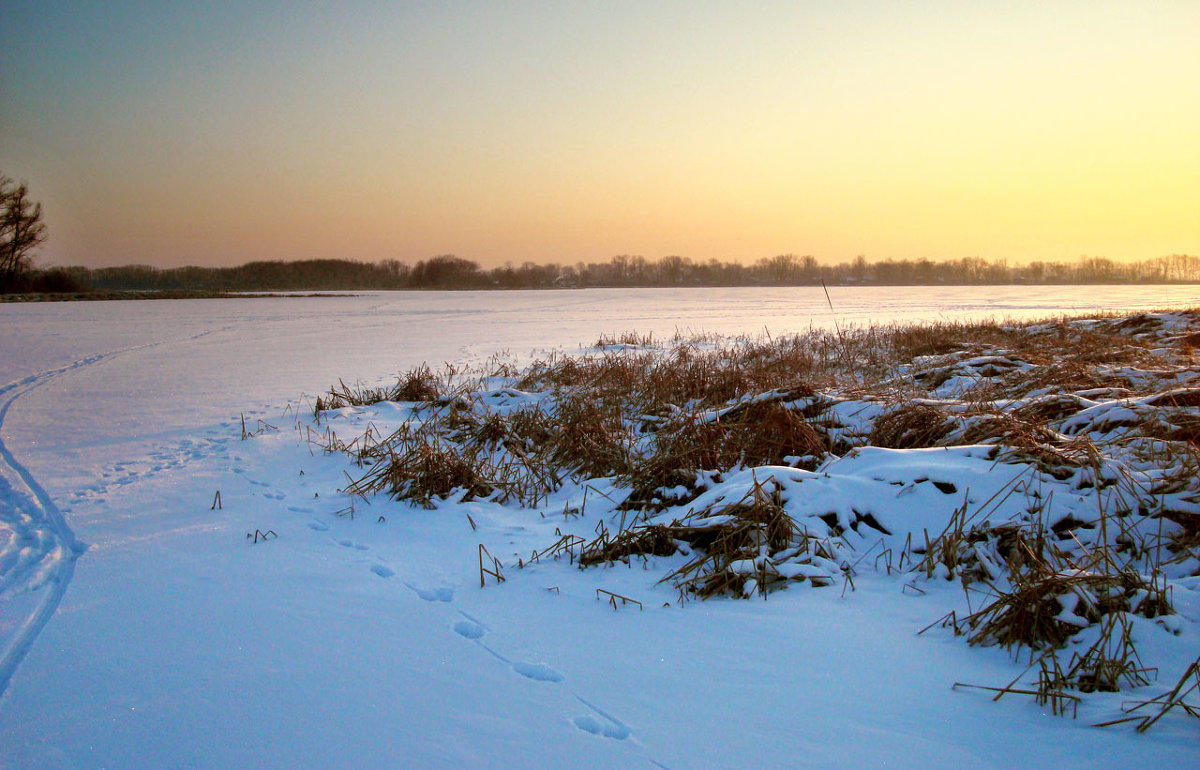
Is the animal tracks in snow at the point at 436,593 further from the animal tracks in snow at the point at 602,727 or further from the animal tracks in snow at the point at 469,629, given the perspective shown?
the animal tracks in snow at the point at 602,727

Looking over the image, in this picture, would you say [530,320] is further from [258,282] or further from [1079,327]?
[258,282]

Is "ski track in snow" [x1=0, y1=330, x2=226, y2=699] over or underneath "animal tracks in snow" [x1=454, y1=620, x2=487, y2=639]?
over

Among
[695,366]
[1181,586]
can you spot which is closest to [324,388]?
[695,366]

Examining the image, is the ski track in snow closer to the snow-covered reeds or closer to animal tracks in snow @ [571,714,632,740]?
the snow-covered reeds

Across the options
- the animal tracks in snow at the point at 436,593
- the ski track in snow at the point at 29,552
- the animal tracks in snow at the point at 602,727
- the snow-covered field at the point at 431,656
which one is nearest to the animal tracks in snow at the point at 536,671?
the snow-covered field at the point at 431,656

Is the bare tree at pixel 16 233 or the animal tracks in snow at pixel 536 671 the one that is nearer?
the animal tracks in snow at pixel 536 671

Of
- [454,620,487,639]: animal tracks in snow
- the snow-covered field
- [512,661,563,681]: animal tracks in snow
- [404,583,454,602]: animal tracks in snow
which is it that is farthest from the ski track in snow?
[512,661,563,681]: animal tracks in snow

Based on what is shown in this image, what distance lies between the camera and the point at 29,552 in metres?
3.65

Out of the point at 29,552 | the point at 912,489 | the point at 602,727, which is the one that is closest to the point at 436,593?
the point at 602,727

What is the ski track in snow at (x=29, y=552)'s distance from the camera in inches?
109

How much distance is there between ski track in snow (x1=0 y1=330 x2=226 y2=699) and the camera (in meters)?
2.77

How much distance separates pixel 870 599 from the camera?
9.43 ft

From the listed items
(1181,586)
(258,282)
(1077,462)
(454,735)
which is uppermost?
(258,282)

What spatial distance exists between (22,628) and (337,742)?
6.33 feet
